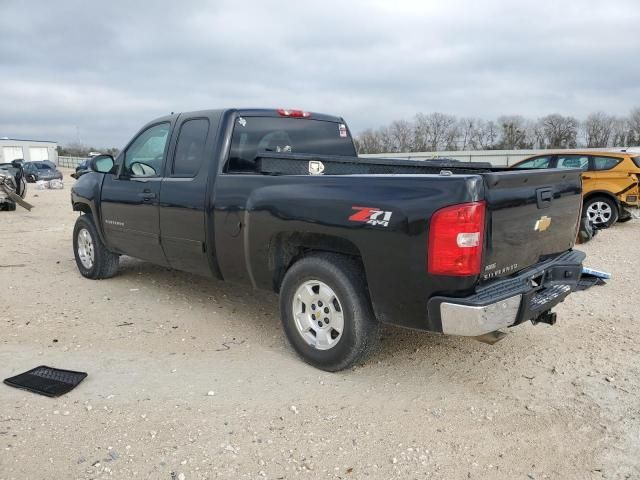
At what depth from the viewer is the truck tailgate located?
10.5 feet

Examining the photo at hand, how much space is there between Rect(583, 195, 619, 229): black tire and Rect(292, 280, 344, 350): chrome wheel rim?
8875 millimetres

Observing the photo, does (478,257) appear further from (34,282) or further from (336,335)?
(34,282)

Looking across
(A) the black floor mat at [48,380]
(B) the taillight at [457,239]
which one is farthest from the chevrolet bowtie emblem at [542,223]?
(A) the black floor mat at [48,380]

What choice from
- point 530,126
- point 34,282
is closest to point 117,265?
point 34,282

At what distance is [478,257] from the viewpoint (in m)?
3.11

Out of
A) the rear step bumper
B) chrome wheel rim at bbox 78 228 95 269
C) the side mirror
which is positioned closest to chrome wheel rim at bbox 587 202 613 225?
the rear step bumper

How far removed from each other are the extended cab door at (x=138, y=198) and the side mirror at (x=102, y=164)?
0.39 ft

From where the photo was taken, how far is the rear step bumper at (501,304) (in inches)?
122

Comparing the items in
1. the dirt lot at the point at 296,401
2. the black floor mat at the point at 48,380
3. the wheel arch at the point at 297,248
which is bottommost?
the dirt lot at the point at 296,401

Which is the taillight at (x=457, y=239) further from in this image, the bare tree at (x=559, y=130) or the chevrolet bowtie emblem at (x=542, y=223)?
the bare tree at (x=559, y=130)

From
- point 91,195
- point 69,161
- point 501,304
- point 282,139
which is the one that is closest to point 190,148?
point 282,139

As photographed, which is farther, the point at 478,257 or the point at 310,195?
the point at 310,195

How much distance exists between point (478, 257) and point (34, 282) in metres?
5.67

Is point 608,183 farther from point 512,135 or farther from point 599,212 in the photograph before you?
point 512,135
